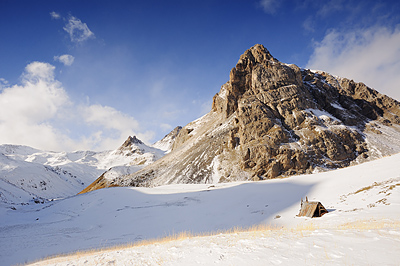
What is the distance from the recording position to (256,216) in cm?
1853

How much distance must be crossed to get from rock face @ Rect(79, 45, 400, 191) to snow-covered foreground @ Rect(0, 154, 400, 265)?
2920 centimetres

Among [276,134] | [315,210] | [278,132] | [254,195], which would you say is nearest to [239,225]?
[315,210]

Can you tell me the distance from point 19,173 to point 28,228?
101098mm

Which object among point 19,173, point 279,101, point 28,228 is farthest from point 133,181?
point 19,173

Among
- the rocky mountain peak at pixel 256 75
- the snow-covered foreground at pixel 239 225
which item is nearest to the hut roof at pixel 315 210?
the snow-covered foreground at pixel 239 225

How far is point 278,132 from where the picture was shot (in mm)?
58812

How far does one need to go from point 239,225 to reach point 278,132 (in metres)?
46.4

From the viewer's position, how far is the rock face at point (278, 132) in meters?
54.1

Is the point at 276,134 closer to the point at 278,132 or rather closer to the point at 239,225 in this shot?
the point at 278,132

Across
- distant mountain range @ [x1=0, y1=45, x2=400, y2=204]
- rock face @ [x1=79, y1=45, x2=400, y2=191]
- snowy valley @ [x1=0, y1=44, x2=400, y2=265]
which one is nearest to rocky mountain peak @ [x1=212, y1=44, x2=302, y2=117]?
rock face @ [x1=79, y1=45, x2=400, y2=191]

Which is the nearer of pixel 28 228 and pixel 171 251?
pixel 171 251

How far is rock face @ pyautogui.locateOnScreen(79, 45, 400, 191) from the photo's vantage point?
54094 mm

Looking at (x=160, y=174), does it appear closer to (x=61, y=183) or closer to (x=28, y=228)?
(x=28, y=228)

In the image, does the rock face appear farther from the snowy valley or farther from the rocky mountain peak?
the snowy valley
